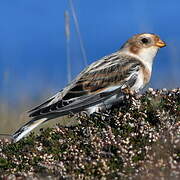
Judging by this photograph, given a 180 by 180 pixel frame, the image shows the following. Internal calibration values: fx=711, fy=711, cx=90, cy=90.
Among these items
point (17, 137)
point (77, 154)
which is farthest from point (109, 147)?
point (17, 137)

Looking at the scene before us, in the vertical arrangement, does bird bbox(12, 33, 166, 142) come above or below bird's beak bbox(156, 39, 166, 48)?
below

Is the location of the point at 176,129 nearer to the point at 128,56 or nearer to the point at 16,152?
the point at 16,152

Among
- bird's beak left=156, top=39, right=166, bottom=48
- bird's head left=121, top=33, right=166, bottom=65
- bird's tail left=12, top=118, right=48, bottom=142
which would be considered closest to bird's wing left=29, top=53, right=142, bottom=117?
bird's tail left=12, top=118, right=48, bottom=142

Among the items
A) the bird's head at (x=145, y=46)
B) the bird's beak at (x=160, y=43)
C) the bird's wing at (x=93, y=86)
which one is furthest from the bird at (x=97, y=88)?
the bird's beak at (x=160, y=43)

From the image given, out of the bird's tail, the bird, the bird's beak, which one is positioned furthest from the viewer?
the bird's beak

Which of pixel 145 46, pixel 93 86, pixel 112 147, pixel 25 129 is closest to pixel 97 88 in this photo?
pixel 93 86

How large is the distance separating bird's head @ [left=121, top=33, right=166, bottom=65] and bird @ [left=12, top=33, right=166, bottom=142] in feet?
0.43

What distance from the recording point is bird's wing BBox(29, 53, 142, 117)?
301 inches

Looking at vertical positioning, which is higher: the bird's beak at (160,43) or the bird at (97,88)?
the bird's beak at (160,43)

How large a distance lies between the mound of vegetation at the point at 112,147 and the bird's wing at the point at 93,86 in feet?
1.39

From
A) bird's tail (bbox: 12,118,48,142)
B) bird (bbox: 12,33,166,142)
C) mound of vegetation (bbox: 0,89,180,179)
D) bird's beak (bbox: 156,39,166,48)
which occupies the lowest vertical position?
mound of vegetation (bbox: 0,89,180,179)

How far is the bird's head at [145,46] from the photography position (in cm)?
864

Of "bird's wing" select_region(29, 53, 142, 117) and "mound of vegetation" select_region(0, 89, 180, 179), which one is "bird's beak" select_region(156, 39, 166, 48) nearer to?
"bird's wing" select_region(29, 53, 142, 117)

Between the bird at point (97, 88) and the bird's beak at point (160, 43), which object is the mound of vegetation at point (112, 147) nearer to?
the bird at point (97, 88)
